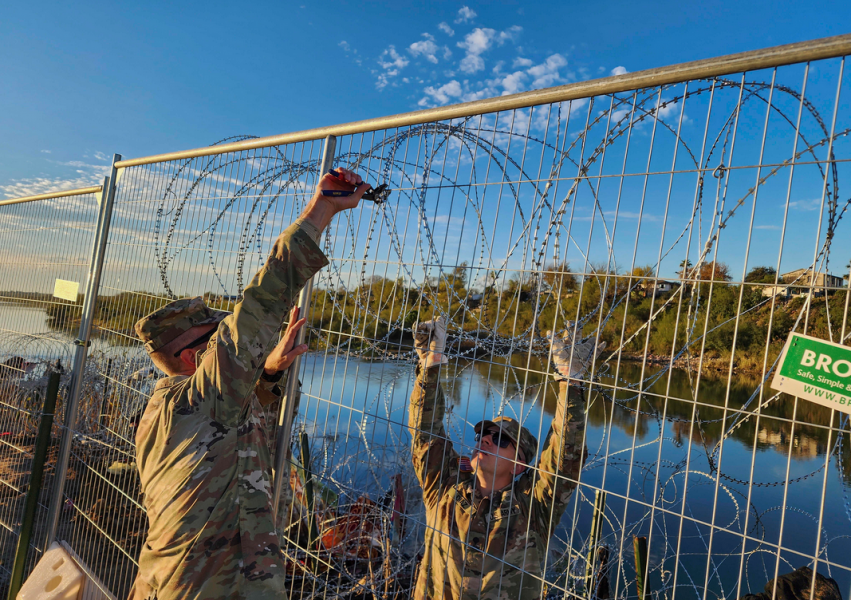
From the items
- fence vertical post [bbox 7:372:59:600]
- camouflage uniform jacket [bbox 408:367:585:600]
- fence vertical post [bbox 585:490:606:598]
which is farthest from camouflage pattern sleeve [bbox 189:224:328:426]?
fence vertical post [bbox 7:372:59:600]

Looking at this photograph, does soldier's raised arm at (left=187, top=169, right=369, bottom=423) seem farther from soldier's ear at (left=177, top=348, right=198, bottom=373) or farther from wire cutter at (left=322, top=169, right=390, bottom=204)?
soldier's ear at (left=177, top=348, right=198, bottom=373)

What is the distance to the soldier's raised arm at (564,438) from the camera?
189 cm

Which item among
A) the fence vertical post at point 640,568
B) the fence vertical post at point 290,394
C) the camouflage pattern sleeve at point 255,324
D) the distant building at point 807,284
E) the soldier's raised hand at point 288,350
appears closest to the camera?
the distant building at point 807,284

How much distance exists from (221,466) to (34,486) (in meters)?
3.02

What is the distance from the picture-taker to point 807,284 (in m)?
1.35

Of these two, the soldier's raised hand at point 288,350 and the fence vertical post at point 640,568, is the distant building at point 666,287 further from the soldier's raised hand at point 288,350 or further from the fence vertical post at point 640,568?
the fence vertical post at point 640,568

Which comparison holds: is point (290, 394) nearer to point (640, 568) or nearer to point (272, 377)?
point (272, 377)

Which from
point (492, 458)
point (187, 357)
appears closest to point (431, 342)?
point (492, 458)

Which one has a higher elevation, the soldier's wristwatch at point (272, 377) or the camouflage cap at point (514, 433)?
the soldier's wristwatch at point (272, 377)

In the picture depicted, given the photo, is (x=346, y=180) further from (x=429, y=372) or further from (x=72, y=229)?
(x=72, y=229)

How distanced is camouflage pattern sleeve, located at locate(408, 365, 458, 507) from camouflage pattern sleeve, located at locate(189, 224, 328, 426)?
84 cm

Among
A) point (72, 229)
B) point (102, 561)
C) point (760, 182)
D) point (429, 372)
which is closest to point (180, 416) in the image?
point (429, 372)

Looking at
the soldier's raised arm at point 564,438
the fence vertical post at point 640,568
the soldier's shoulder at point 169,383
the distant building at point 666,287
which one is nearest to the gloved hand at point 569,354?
the soldier's raised arm at point 564,438

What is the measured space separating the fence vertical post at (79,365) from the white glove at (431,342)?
9.60 feet
